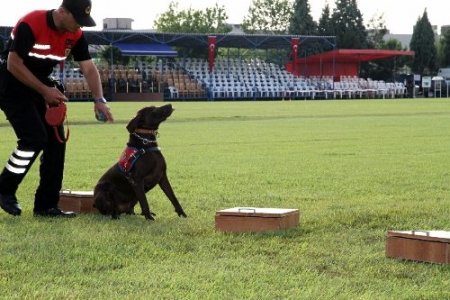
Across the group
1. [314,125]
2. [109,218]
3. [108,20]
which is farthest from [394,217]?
[108,20]

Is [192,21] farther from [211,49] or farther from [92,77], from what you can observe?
[92,77]

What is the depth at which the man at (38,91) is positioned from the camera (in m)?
7.07

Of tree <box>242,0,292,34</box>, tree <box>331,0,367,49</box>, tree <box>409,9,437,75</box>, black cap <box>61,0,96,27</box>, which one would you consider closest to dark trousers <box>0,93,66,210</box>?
black cap <box>61,0,96,27</box>

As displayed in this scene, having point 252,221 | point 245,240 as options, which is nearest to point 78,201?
point 252,221

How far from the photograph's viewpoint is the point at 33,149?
7.34 metres

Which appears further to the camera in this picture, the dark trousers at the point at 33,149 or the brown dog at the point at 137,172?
the dark trousers at the point at 33,149

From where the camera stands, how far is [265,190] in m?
9.46

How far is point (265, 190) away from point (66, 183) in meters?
2.64

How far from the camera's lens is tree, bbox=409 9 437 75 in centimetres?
9300

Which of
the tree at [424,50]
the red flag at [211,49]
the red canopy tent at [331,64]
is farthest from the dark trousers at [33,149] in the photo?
the tree at [424,50]

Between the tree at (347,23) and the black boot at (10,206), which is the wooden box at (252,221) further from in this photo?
the tree at (347,23)

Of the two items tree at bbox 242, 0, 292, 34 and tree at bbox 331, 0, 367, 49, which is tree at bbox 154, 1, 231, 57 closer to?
tree at bbox 242, 0, 292, 34

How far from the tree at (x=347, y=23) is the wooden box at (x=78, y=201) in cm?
8752

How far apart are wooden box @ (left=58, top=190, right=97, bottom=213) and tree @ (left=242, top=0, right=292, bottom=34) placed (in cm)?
11552
